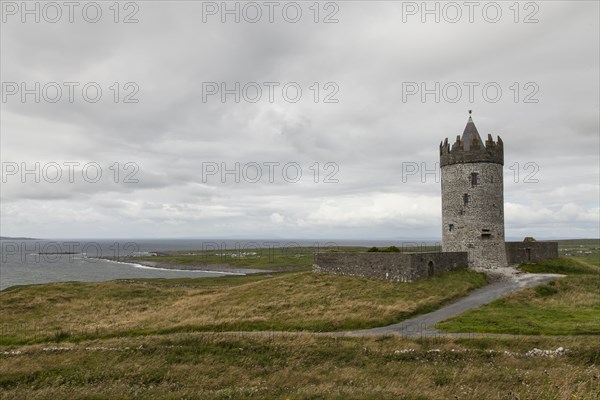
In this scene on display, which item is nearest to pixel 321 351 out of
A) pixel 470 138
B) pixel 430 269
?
pixel 430 269

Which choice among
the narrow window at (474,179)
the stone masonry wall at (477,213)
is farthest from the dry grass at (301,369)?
the narrow window at (474,179)

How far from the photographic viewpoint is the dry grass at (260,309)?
966 inches

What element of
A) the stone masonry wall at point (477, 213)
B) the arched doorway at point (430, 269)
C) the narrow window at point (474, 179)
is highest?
the narrow window at point (474, 179)

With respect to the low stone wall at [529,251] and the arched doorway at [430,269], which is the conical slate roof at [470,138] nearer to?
the low stone wall at [529,251]

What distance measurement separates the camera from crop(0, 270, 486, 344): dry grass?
24547 mm

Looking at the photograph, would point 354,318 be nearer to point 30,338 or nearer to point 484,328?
point 484,328

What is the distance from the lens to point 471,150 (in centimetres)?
4091

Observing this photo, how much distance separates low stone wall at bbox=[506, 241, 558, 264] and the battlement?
8.96 meters

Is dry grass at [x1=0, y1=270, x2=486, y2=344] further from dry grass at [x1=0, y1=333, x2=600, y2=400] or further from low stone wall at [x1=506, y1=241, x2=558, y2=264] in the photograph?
low stone wall at [x1=506, y1=241, x2=558, y2=264]

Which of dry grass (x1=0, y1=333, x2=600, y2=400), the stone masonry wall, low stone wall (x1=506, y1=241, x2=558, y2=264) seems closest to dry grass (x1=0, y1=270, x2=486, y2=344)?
dry grass (x1=0, y1=333, x2=600, y2=400)

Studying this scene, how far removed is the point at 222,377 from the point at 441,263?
A: 2663cm

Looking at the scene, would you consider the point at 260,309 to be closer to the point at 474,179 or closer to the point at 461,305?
the point at 461,305

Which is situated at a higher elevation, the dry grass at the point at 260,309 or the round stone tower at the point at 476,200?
the round stone tower at the point at 476,200

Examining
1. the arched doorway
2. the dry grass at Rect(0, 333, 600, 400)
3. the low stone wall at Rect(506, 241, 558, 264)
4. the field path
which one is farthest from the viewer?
the low stone wall at Rect(506, 241, 558, 264)
